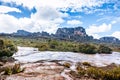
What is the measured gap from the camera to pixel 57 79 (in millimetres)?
26250

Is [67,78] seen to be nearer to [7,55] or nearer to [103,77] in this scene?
[103,77]

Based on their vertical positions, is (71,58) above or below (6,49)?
below

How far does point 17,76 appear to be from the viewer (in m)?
27.8

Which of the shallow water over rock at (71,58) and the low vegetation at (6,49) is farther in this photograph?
the shallow water over rock at (71,58)

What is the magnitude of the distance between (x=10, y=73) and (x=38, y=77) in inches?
162

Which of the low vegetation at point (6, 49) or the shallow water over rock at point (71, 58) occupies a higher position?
the low vegetation at point (6, 49)

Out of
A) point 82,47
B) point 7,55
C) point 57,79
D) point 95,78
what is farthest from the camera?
point 82,47

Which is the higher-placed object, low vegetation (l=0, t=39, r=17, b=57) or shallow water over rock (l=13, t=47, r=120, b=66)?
low vegetation (l=0, t=39, r=17, b=57)

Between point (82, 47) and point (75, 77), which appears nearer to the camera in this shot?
point (75, 77)

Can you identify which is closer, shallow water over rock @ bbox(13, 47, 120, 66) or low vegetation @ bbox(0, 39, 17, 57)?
low vegetation @ bbox(0, 39, 17, 57)

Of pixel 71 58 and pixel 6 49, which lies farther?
pixel 71 58

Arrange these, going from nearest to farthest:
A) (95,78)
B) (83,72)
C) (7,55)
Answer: (95,78), (83,72), (7,55)

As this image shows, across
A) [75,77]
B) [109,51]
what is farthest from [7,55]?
[109,51]

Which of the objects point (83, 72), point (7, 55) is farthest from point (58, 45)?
point (83, 72)
